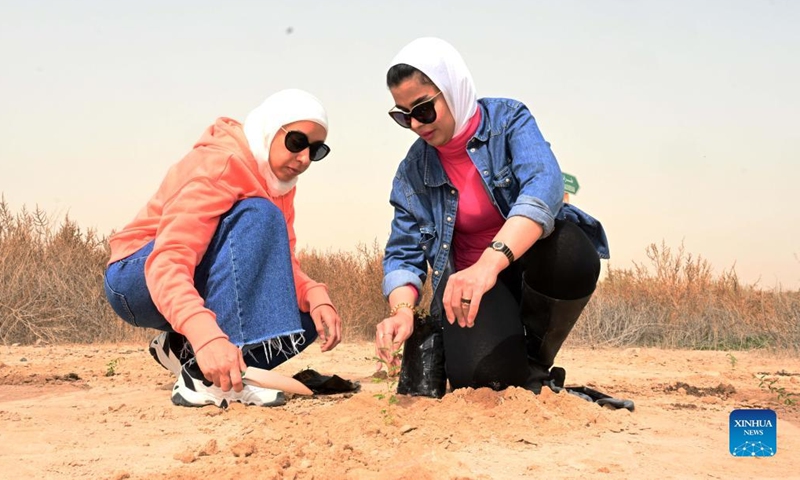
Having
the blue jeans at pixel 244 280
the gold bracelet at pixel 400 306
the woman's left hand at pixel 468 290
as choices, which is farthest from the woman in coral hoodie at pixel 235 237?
the woman's left hand at pixel 468 290

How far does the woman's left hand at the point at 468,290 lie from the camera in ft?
A: 8.21

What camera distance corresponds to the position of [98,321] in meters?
7.89

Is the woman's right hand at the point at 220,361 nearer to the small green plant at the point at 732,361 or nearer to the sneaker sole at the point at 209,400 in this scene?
the sneaker sole at the point at 209,400

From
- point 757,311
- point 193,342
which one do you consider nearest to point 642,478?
point 193,342

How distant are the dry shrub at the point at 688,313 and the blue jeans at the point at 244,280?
18.2 feet

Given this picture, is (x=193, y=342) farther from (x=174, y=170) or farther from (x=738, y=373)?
(x=738, y=373)

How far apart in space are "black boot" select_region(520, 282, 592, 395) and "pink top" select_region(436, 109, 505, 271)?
29 centimetres

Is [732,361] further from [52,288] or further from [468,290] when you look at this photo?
[52,288]

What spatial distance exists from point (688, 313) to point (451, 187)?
6388 millimetres

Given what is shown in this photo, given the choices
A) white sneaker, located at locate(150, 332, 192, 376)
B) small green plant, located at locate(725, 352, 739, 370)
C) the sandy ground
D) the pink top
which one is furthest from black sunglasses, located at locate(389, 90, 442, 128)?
small green plant, located at locate(725, 352, 739, 370)

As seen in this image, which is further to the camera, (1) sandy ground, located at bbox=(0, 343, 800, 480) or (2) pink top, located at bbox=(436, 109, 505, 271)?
(2) pink top, located at bbox=(436, 109, 505, 271)

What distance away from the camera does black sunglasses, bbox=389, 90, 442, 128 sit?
9.66ft

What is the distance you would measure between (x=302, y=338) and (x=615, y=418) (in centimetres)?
140

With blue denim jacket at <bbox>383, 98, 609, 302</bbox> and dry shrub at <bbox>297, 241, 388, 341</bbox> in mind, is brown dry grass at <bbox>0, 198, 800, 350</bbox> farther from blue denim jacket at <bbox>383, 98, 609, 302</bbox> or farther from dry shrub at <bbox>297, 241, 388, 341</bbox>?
blue denim jacket at <bbox>383, 98, 609, 302</bbox>
